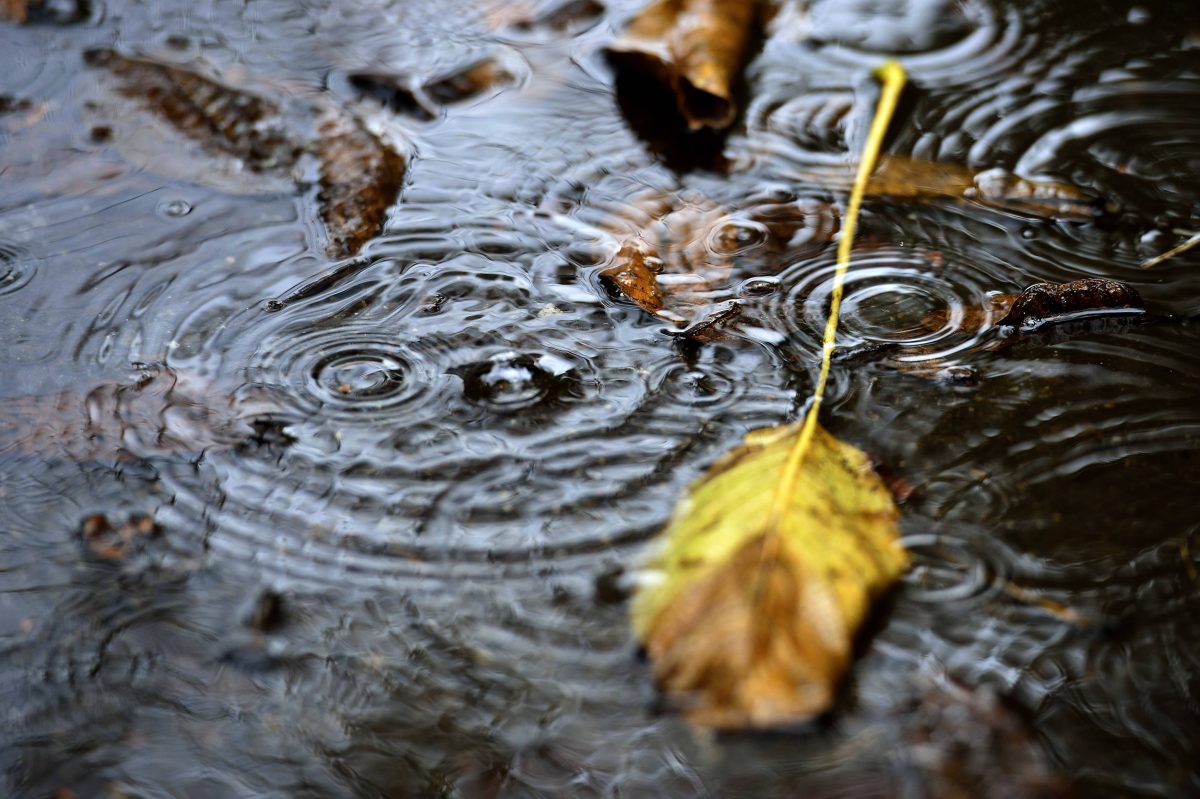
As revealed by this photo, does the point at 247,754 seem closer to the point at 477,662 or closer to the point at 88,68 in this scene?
the point at 477,662

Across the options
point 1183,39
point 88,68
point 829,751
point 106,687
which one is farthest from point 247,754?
point 1183,39

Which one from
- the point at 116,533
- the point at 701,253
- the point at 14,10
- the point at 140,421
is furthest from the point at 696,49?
the point at 14,10

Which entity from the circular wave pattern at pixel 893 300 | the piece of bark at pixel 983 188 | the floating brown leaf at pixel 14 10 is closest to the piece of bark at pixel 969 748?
the circular wave pattern at pixel 893 300

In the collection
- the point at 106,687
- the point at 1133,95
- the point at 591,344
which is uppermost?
the point at 1133,95

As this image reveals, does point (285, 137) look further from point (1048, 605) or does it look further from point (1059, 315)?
point (1048, 605)

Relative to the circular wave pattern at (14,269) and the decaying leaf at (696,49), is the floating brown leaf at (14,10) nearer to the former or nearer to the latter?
the circular wave pattern at (14,269)

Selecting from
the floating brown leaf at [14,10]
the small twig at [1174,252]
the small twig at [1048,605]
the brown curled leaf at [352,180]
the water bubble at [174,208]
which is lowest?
the floating brown leaf at [14,10]

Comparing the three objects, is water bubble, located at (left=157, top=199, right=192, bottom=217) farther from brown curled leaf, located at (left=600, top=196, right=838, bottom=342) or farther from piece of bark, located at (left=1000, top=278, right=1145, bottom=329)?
piece of bark, located at (left=1000, top=278, right=1145, bottom=329)
